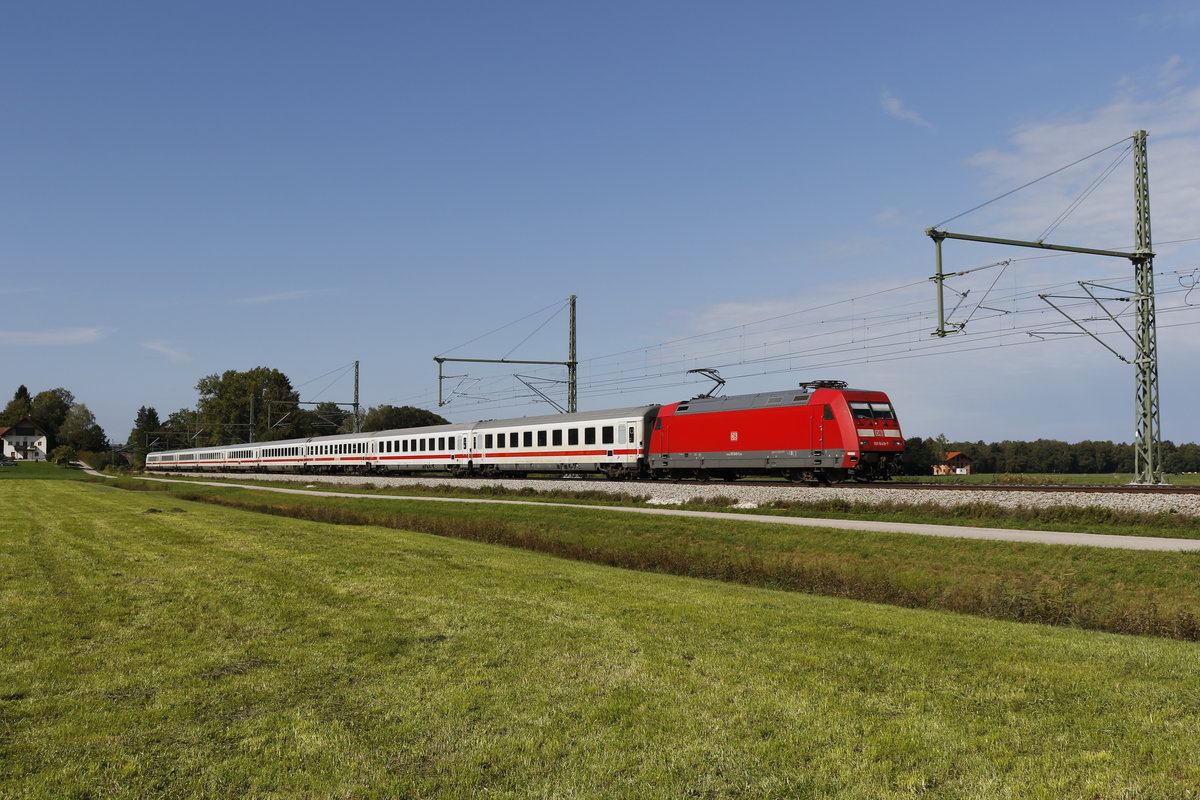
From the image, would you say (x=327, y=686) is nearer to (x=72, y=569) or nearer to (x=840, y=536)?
(x=72, y=569)

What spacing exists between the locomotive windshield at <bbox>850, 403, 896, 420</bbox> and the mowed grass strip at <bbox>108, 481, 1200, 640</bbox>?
814 centimetres

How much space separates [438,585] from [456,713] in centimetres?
599

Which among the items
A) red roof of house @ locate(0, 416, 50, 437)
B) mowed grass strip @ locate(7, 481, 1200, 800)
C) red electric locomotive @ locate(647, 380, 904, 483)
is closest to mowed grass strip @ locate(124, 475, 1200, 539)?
red electric locomotive @ locate(647, 380, 904, 483)

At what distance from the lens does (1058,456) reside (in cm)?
8819

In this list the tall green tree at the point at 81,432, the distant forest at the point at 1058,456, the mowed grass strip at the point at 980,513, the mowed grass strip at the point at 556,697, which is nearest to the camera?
the mowed grass strip at the point at 556,697

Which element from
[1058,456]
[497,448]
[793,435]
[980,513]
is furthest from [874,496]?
[1058,456]

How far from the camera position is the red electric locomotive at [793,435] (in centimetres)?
3066

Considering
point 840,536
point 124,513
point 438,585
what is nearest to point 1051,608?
point 840,536

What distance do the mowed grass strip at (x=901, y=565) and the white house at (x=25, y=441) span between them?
580 ft

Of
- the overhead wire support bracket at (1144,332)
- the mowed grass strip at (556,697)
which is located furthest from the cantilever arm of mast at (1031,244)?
the mowed grass strip at (556,697)

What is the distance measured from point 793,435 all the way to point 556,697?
26.3 meters

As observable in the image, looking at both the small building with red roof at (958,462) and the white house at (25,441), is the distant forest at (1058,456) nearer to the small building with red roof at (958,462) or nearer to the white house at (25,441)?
the small building with red roof at (958,462)

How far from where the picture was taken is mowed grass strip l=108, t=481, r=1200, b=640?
14484mm

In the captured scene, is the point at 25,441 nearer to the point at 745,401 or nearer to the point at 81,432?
the point at 81,432
